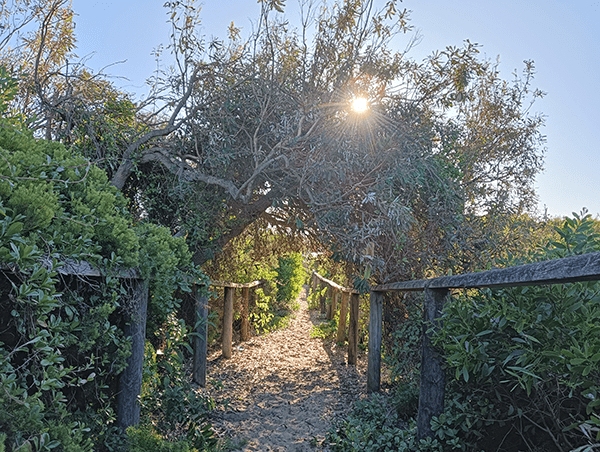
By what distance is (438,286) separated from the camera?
3316mm

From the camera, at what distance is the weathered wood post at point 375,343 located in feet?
20.8

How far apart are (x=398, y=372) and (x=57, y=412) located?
14.6 ft

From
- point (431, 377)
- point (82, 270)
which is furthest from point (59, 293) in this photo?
point (431, 377)

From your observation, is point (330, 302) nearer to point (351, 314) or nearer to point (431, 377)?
point (351, 314)

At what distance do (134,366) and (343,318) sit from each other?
6.49 m

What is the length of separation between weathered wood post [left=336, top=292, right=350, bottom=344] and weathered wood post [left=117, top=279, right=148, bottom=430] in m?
6.27

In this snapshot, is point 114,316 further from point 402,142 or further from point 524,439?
point 402,142

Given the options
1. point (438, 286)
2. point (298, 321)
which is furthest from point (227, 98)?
point (298, 321)

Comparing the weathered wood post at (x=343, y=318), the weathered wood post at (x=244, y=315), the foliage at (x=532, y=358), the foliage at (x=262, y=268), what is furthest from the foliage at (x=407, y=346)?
the weathered wood post at (x=244, y=315)

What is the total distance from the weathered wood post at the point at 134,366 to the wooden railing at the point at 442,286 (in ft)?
7.10

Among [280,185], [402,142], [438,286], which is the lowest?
[438,286]

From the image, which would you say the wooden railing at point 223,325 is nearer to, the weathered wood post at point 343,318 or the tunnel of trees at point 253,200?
the tunnel of trees at point 253,200

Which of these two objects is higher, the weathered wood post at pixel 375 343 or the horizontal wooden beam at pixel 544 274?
the horizontal wooden beam at pixel 544 274

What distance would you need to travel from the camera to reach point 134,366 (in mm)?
3600
